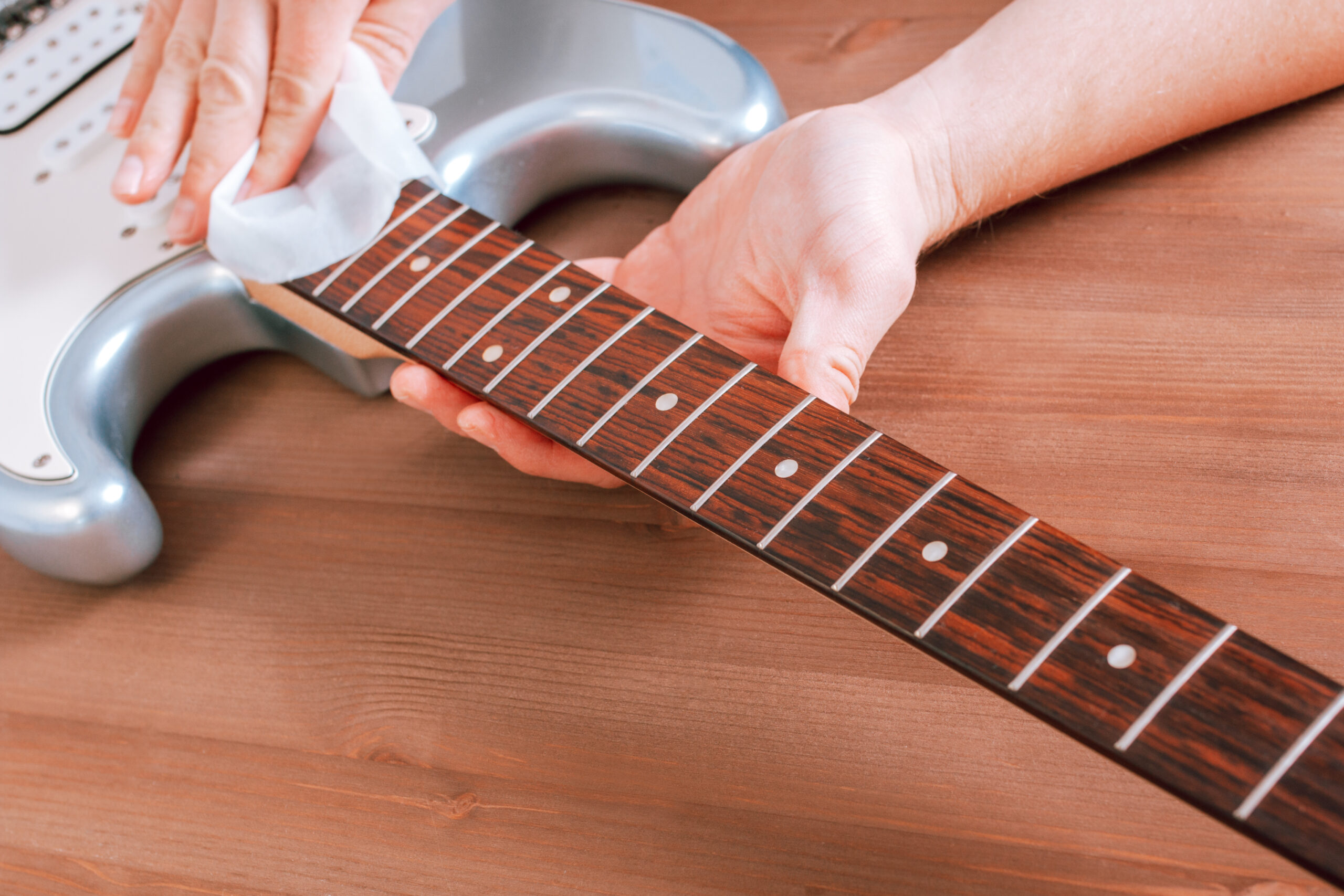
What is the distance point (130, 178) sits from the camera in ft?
1.74

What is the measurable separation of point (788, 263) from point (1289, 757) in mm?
279

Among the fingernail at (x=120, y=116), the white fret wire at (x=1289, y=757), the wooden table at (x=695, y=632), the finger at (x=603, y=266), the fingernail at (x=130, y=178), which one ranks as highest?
the fingernail at (x=120, y=116)

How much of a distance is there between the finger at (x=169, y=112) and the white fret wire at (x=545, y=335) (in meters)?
0.30

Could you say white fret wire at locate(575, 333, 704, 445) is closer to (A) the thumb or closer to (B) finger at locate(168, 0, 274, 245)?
(A) the thumb

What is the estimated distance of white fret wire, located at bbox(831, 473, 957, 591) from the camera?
0.28 metres

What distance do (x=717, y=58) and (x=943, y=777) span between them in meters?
0.43

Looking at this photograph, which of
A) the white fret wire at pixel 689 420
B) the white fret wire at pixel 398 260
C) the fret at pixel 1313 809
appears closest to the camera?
the fret at pixel 1313 809

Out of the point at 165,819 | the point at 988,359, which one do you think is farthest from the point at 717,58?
the point at 165,819

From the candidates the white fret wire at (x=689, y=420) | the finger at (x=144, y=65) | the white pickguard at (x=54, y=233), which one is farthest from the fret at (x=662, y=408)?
the finger at (x=144, y=65)

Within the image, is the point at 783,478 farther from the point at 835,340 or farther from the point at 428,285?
the point at 428,285

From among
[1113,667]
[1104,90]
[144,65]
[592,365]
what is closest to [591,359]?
[592,365]

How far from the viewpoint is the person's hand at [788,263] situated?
1.26 feet

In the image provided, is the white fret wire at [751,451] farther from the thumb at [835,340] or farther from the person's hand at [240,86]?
the person's hand at [240,86]

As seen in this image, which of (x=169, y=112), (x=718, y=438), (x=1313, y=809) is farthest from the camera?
(x=169, y=112)
